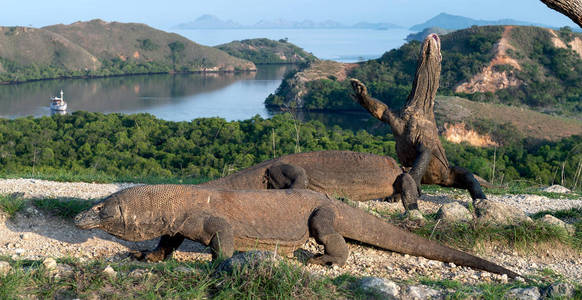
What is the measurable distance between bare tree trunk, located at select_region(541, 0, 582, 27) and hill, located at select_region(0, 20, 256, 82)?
315ft

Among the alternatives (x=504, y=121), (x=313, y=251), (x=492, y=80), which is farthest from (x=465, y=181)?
(x=492, y=80)

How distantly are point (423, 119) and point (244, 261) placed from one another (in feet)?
15.8

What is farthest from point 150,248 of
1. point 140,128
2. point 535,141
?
point 535,141

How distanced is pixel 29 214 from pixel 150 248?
1.85 metres

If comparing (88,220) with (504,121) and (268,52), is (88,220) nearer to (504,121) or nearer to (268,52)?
(504,121)

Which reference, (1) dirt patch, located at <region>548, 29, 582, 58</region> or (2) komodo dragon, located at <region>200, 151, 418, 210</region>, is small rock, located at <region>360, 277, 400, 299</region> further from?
(1) dirt patch, located at <region>548, 29, 582, 58</region>

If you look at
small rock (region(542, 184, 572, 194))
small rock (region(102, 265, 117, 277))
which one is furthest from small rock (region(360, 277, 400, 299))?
small rock (region(542, 184, 572, 194))

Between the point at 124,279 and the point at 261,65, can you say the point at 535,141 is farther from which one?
the point at 261,65

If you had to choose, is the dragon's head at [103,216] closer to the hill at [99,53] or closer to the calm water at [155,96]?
the calm water at [155,96]

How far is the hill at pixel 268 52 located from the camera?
488ft

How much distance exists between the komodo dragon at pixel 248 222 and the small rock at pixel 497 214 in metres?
1.19

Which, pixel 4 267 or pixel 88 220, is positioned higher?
pixel 88 220

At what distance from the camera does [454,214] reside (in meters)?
6.46

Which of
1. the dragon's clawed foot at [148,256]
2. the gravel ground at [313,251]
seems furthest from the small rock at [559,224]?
the dragon's clawed foot at [148,256]
